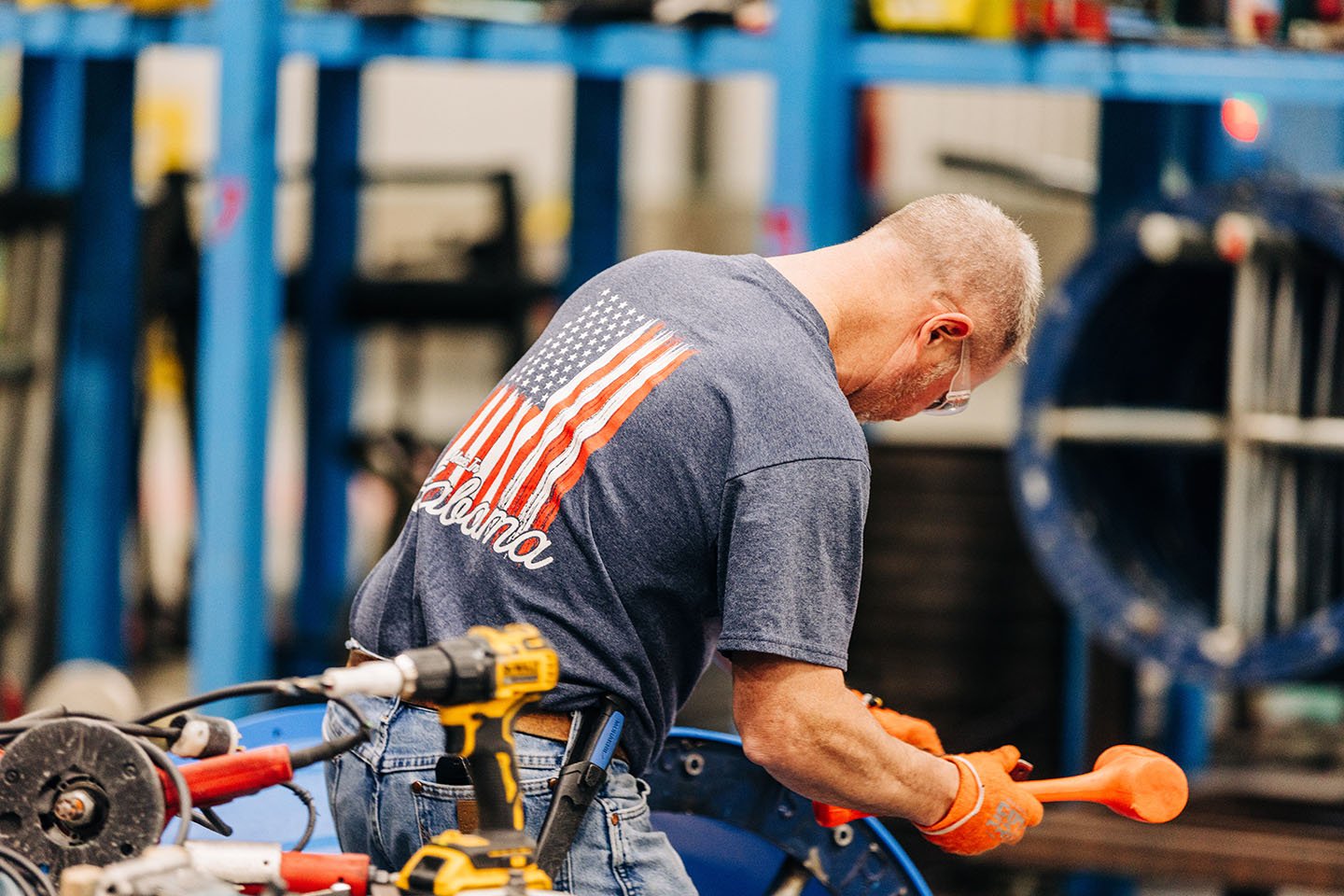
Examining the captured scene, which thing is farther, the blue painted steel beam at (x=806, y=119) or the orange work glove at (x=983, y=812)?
the blue painted steel beam at (x=806, y=119)

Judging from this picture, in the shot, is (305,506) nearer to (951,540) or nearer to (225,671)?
(225,671)

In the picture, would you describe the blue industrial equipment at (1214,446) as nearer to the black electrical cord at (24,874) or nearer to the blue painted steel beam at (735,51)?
the blue painted steel beam at (735,51)

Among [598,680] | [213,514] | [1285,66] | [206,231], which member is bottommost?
[213,514]

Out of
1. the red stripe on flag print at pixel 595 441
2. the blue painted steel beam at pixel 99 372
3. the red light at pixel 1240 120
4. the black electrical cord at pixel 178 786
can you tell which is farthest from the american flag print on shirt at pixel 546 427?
the red light at pixel 1240 120

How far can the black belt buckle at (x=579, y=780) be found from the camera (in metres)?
2.53

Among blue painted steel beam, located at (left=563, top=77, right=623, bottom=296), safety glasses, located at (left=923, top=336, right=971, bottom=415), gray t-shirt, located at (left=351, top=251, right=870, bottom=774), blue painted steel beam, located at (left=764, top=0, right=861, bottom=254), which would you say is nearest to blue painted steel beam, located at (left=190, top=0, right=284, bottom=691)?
blue painted steel beam, located at (left=764, top=0, right=861, bottom=254)

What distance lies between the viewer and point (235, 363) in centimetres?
540

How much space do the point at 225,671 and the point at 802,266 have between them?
125 inches

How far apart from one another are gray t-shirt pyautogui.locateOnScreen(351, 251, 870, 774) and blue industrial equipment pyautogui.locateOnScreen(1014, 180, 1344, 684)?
2477 mm

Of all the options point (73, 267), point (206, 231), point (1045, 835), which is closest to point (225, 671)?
point (206, 231)

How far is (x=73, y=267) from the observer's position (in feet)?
21.9

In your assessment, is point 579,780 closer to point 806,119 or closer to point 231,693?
point 231,693

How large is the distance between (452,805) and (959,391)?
3.44 ft

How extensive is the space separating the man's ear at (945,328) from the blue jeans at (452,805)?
0.80 meters
